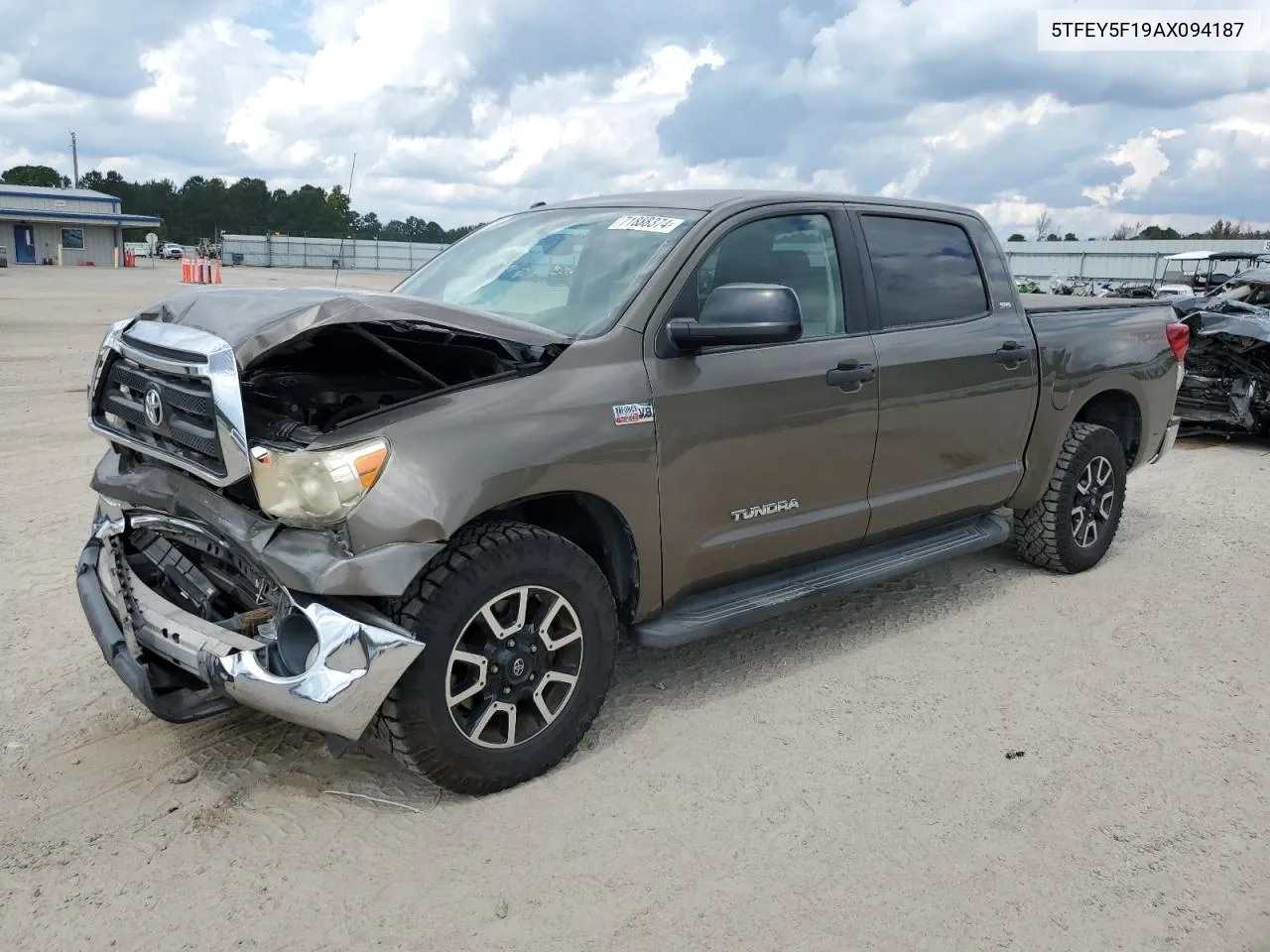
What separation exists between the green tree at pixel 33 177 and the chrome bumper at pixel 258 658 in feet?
345

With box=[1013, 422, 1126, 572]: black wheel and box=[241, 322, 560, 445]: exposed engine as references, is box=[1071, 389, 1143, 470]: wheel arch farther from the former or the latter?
box=[241, 322, 560, 445]: exposed engine

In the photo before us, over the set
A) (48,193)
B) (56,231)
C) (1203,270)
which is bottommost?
(1203,270)

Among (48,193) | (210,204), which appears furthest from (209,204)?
(48,193)

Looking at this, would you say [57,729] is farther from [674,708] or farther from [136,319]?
[674,708]

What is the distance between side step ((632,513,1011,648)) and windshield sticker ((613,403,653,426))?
75 cm

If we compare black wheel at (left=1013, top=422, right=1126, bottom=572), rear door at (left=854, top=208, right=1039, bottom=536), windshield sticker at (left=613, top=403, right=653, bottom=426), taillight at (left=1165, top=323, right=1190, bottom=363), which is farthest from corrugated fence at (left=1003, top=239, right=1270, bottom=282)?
windshield sticker at (left=613, top=403, right=653, bottom=426)

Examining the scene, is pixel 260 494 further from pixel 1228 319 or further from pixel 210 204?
pixel 210 204

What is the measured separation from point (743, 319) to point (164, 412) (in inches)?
74.4

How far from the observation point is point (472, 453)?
308cm

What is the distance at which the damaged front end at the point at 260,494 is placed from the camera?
289cm

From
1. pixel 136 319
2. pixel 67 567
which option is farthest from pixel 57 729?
pixel 67 567

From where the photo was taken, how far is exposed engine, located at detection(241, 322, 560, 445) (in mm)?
3115

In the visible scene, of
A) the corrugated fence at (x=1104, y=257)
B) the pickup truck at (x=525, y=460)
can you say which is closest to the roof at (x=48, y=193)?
the corrugated fence at (x=1104, y=257)

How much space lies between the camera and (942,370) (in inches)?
180
